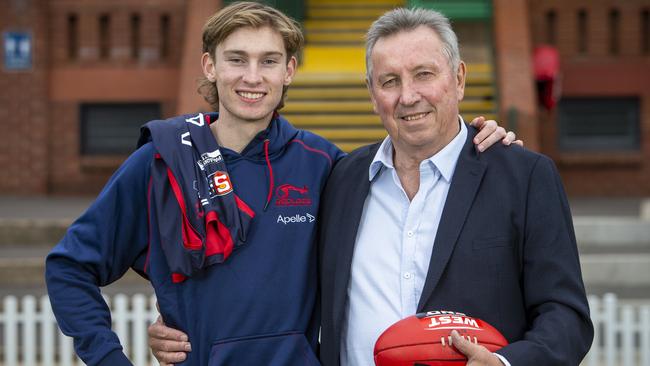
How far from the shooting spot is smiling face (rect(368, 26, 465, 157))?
3350mm

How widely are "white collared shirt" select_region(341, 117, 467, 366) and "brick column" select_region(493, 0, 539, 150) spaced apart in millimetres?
9499

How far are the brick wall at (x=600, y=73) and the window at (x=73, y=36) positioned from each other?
7.43m

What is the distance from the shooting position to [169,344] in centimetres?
351

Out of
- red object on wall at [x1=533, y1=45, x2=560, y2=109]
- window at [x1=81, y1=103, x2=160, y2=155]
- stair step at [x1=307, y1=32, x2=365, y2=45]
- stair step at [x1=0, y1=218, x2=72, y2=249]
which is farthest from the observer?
window at [x1=81, y1=103, x2=160, y2=155]

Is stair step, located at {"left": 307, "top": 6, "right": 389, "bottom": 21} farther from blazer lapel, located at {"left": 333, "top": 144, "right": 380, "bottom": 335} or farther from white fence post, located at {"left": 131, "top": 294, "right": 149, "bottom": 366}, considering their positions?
blazer lapel, located at {"left": 333, "top": 144, "right": 380, "bottom": 335}

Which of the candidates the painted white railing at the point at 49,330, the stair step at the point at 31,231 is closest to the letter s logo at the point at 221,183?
the painted white railing at the point at 49,330

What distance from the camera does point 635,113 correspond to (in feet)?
54.5

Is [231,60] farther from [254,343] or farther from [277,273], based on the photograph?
[254,343]

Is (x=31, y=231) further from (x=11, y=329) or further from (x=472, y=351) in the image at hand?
(x=472, y=351)

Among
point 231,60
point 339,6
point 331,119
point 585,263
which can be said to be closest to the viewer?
point 231,60

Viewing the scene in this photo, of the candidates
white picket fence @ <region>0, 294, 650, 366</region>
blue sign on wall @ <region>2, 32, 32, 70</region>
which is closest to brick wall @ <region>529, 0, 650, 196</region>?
blue sign on wall @ <region>2, 32, 32, 70</region>

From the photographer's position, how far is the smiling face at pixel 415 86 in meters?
3.35

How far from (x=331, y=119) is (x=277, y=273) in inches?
400

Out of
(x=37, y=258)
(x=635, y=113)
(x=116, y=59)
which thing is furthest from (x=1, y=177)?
(x=635, y=113)
